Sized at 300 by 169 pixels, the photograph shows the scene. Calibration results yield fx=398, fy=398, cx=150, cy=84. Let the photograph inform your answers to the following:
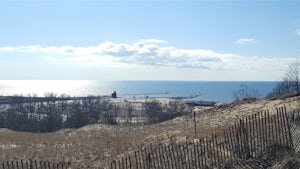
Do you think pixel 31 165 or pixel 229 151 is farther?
pixel 229 151

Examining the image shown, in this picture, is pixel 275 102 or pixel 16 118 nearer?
pixel 275 102

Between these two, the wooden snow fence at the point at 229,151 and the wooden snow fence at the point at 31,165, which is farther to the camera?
the wooden snow fence at the point at 229,151

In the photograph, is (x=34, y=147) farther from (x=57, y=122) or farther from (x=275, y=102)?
(x=57, y=122)

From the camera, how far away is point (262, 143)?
15.7m

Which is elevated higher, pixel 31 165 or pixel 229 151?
pixel 31 165

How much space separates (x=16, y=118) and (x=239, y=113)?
229 feet

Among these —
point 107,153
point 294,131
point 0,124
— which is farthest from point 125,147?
point 0,124

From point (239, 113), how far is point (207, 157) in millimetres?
21041

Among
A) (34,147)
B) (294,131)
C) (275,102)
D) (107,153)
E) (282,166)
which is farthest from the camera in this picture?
(275,102)

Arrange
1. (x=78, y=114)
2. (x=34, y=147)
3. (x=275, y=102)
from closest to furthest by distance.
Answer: (x=34, y=147)
(x=275, y=102)
(x=78, y=114)

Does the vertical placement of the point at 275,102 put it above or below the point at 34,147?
above

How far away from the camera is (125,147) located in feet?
71.3

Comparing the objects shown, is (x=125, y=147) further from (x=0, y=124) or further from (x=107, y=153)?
(x=0, y=124)

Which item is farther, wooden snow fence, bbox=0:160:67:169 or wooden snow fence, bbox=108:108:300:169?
wooden snow fence, bbox=108:108:300:169
